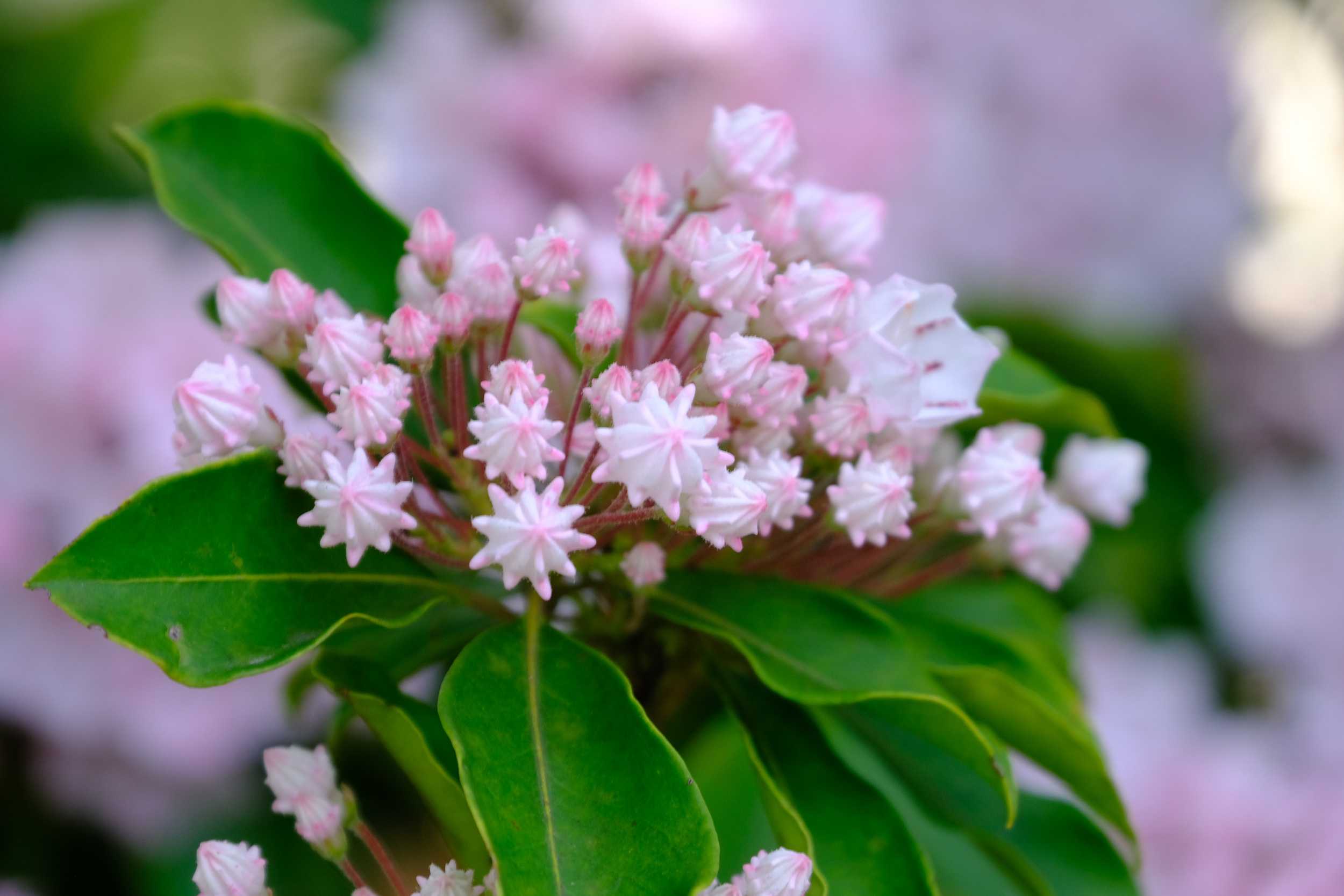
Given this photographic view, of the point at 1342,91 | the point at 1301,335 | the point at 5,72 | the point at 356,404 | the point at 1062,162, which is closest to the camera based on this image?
the point at 356,404

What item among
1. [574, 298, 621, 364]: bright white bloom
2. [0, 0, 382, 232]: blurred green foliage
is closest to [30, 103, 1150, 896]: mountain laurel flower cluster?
[574, 298, 621, 364]: bright white bloom

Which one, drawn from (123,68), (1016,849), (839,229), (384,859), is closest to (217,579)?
(384,859)

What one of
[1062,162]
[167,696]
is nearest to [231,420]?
[167,696]

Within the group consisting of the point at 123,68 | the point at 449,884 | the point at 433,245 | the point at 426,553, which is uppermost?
the point at 433,245

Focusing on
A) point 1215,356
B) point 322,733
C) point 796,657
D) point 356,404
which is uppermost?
point 356,404

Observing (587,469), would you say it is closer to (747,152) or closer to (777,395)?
(777,395)

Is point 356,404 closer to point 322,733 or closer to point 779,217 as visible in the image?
point 779,217

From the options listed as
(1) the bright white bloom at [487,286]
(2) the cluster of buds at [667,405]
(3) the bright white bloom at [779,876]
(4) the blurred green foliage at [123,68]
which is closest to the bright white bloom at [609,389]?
(2) the cluster of buds at [667,405]

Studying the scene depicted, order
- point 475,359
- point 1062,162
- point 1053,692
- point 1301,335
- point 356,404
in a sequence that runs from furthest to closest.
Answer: point 1062,162, point 1301,335, point 1053,692, point 475,359, point 356,404
